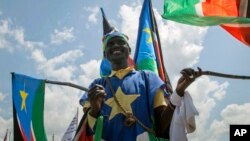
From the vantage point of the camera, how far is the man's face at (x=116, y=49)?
12.9 ft

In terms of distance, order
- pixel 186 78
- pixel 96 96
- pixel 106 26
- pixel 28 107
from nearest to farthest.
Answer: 1. pixel 186 78
2. pixel 96 96
3. pixel 28 107
4. pixel 106 26

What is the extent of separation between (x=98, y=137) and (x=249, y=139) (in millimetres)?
1921

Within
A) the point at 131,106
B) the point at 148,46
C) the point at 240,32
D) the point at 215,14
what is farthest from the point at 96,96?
the point at 148,46

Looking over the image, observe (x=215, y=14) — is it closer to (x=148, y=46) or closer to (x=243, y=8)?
(x=243, y=8)

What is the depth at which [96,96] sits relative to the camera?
333cm

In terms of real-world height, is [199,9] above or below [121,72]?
above

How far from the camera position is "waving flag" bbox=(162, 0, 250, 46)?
5.16m

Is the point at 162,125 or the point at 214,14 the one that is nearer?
the point at 162,125

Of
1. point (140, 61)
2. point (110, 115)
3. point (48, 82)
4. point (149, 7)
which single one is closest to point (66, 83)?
point (48, 82)

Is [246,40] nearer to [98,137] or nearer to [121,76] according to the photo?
[121,76]

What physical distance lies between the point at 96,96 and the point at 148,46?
4.07m

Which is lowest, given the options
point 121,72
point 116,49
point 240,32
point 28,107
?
point 28,107

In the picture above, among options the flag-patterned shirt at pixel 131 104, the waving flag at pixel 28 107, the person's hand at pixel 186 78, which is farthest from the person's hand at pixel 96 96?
the waving flag at pixel 28 107

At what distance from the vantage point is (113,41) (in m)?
3.99
